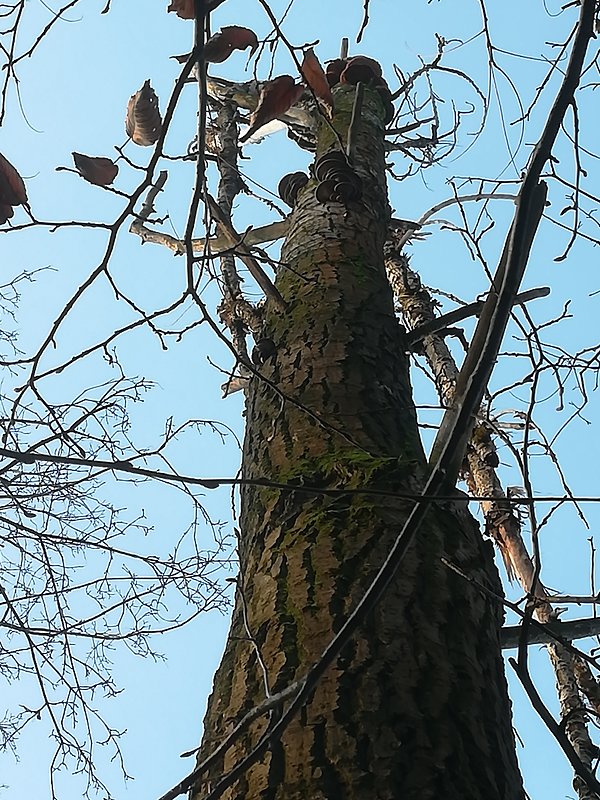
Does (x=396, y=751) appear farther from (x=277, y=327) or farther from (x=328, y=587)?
(x=277, y=327)

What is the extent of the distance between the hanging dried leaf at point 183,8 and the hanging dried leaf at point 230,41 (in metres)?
0.19

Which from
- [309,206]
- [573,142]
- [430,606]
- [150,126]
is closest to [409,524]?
[430,606]

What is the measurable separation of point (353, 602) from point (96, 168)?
32.1 inches

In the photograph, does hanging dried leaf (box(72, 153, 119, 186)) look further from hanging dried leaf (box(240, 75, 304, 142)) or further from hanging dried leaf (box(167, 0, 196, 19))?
hanging dried leaf (box(240, 75, 304, 142))

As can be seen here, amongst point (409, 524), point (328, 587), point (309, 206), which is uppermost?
point (309, 206)

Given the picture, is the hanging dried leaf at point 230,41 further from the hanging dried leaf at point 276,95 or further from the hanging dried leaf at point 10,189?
the hanging dried leaf at point 10,189

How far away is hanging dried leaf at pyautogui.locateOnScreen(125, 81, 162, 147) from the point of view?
5.14 feet

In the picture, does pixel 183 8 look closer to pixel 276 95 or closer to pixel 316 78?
pixel 316 78

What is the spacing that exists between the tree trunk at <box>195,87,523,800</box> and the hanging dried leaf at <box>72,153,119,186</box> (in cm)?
43

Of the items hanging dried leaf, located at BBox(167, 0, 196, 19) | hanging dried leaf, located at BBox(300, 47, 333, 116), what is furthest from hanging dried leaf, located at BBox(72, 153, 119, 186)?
hanging dried leaf, located at BBox(300, 47, 333, 116)

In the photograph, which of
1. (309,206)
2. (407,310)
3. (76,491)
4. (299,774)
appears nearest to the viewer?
(299,774)

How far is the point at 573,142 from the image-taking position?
4.27 feet

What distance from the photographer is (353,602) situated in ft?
3.71

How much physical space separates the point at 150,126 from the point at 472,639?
3.72 ft
